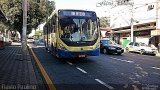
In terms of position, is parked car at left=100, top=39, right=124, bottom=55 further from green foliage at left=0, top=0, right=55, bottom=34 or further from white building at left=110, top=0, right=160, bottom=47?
green foliage at left=0, top=0, right=55, bottom=34

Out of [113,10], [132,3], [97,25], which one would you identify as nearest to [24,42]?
[97,25]

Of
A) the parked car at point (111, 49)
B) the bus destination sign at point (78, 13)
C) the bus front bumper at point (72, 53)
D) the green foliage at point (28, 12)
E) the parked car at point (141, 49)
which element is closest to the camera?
the bus front bumper at point (72, 53)

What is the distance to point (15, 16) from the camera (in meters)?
51.3

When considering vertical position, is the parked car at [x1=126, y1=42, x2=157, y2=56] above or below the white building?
below

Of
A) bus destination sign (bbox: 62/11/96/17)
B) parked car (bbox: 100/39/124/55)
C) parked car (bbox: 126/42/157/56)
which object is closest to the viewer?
bus destination sign (bbox: 62/11/96/17)

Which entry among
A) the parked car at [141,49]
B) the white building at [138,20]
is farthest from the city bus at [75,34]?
the white building at [138,20]

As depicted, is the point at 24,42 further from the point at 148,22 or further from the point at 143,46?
the point at 148,22

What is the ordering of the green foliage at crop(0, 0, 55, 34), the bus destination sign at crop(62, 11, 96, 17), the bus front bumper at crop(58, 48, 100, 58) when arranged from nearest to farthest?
the bus front bumper at crop(58, 48, 100, 58) → the bus destination sign at crop(62, 11, 96, 17) → the green foliage at crop(0, 0, 55, 34)

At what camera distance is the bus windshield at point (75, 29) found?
676 inches

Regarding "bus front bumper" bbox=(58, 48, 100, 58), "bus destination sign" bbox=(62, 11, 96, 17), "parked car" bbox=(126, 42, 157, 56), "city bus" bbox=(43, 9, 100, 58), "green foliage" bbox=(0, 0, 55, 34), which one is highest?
"green foliage" bbox=(0, 0, 55, 34)

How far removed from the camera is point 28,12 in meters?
52.9

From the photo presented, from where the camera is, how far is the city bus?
1712 centimetres

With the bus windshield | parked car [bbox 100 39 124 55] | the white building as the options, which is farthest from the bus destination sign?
the white building

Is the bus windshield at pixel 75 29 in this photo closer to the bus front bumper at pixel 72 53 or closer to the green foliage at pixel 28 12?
the bus front bumper at pixel 72 53
